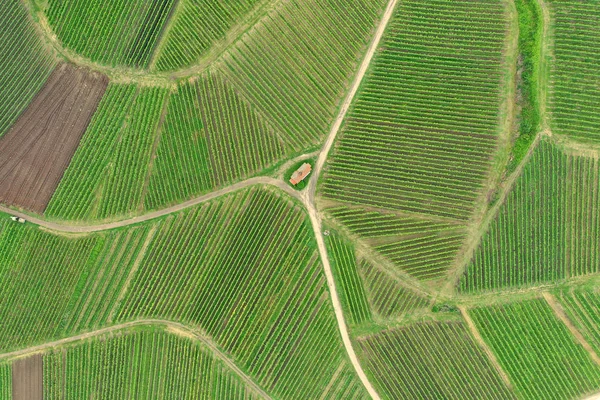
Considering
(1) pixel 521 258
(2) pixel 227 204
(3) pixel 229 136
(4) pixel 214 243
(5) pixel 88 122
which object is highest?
(5) pixel 88 122

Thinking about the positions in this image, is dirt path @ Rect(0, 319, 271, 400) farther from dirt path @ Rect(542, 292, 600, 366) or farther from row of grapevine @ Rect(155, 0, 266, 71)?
dirt path @ Rect(542, 292, 600, 366)

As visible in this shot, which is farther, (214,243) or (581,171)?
(214,243)

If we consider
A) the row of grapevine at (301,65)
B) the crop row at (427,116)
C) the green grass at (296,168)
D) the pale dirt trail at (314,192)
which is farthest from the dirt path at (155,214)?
the crop row at (427,116)

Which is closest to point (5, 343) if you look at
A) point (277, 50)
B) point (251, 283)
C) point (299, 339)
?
point (251, 283)

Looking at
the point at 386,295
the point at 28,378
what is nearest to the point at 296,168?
the point at 386,295

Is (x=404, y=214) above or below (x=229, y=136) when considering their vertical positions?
below

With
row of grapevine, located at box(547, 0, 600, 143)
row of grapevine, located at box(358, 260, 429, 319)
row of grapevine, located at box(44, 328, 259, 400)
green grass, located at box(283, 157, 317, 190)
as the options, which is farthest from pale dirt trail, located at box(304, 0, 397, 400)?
row of grapevine, located at box(547, 0, 600, 143)

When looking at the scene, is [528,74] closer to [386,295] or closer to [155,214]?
[386,295]

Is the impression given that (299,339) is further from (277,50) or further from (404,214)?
(277,50)
